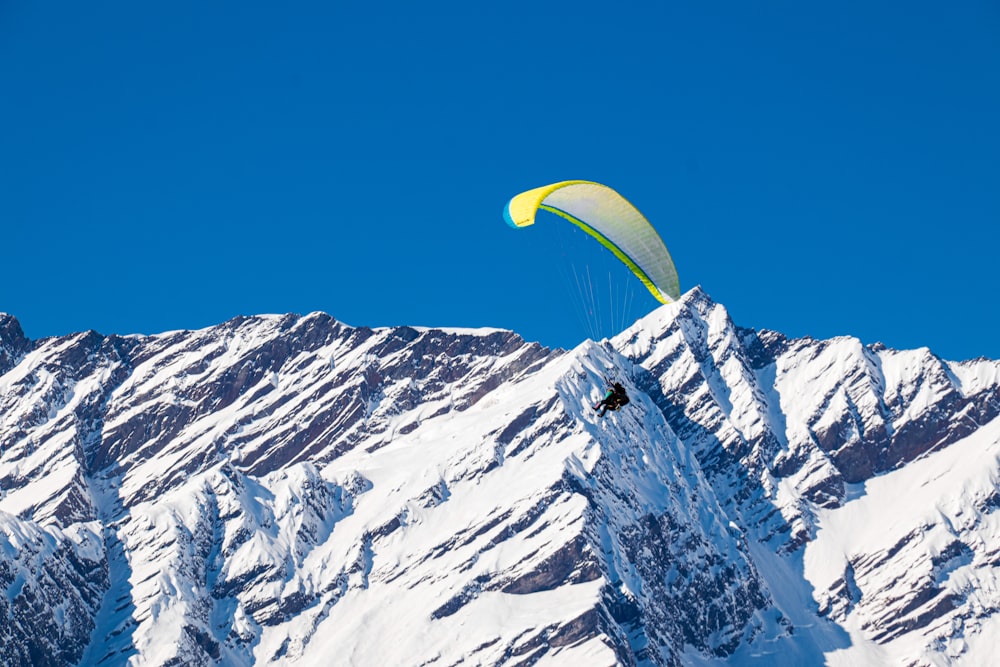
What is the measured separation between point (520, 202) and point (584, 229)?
14.3 ft

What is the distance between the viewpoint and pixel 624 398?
88750 mm

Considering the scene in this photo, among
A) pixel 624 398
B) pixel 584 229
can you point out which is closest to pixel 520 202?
pixel 584 229

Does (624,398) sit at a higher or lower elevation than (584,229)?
lower

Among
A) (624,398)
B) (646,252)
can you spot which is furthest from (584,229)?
(624,398)

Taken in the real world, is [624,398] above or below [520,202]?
below

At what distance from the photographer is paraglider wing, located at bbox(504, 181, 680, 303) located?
8975cm

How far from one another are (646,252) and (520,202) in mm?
A: 7293

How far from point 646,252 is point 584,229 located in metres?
3.56

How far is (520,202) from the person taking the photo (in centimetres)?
8881

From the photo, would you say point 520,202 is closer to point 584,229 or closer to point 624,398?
point 584,229

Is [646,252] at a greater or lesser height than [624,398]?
greater

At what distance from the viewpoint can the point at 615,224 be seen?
9112 centimetres

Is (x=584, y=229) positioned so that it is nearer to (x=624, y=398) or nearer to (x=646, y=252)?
(x=646, y=252)

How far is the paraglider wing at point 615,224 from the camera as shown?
8975 cm
